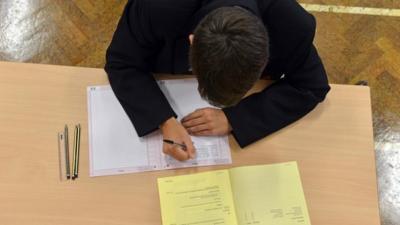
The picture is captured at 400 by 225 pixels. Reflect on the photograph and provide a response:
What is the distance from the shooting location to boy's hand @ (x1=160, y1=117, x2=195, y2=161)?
3.21 feet

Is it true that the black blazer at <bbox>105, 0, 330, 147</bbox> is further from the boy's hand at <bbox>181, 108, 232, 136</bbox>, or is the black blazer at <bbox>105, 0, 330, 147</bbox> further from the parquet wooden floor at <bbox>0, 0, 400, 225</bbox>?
the parquet wooden floor at <bbox>0, 0, 400, 225</bbox>

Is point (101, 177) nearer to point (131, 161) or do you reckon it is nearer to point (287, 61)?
point (131, 161)

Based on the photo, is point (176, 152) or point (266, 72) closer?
point (176, 152)

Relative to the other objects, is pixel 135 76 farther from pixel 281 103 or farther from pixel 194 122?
pixel 281 103

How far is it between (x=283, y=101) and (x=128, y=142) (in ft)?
1.31

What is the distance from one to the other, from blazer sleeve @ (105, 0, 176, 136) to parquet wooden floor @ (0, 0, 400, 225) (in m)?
0.75

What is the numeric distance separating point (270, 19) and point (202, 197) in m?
0.43

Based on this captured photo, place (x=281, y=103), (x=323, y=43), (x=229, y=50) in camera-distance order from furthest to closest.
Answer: (x=323, y=43)
(x=281, y=103)
(x=229, y=50)

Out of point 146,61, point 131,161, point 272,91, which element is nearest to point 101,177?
point 131,161

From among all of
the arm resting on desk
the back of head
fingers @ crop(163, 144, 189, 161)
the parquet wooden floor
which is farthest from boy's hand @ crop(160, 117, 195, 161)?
the parquet wooden floor

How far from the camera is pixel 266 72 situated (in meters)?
1.10

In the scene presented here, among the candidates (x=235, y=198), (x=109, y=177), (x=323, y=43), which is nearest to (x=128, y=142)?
(x=109, y=177)

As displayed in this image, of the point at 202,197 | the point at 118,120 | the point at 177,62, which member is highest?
the point at 177,62

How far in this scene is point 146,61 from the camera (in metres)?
1.07
